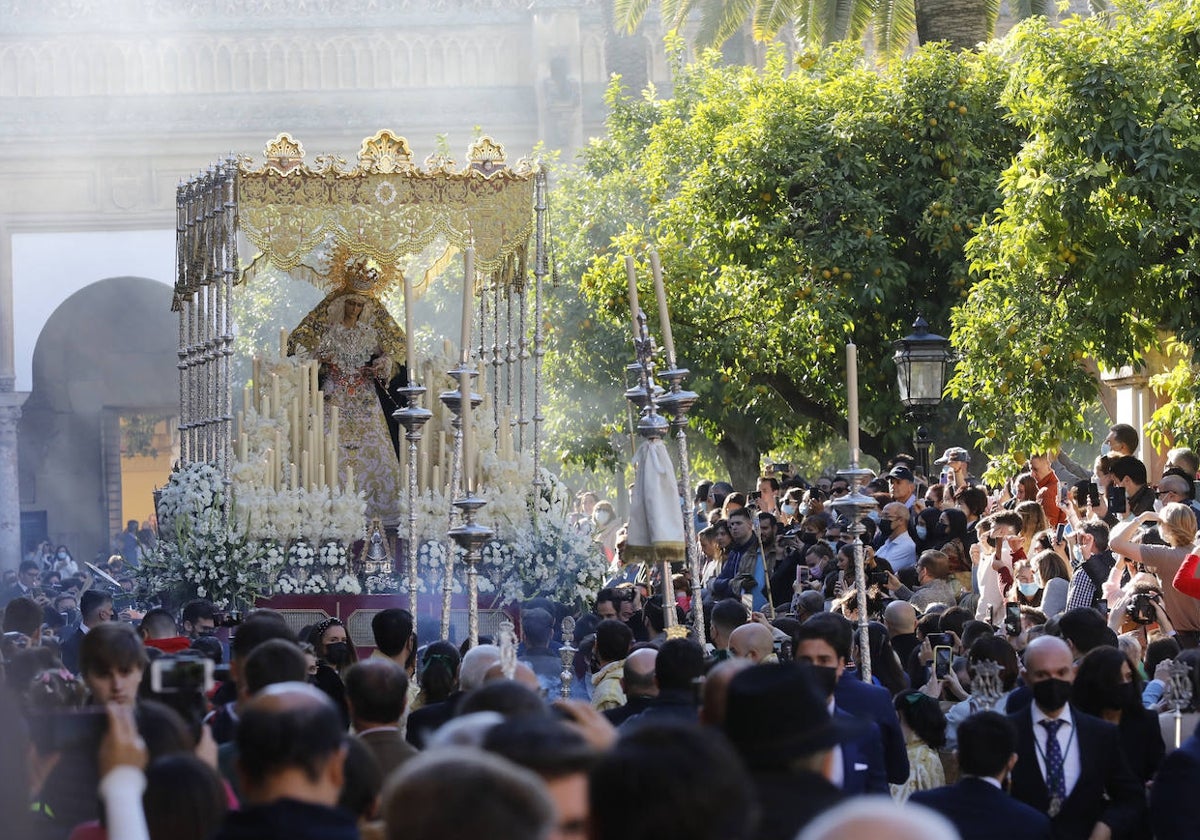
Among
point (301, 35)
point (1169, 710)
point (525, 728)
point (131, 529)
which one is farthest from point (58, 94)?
point (525, 728)

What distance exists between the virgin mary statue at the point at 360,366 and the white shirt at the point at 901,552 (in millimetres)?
4325

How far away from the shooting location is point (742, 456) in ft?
84.1

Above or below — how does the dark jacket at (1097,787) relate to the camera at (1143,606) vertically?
below

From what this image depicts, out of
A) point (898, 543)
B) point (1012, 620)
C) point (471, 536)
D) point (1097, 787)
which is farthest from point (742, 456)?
point (1097, 787)

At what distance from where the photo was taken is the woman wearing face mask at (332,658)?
8.22 m

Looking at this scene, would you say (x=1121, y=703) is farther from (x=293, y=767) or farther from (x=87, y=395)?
(x=87, y=395)

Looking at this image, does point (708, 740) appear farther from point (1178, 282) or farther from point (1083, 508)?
point (1178, 282)

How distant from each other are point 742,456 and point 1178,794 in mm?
20079

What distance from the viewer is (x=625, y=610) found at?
1295 centimetres

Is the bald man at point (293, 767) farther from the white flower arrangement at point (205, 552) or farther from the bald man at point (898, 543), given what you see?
the white flower arrangement at point (205, 552)

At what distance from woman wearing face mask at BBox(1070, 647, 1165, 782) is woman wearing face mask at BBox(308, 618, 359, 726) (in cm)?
261

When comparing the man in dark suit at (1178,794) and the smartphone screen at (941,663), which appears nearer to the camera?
the man in dark suit at (1178,794)

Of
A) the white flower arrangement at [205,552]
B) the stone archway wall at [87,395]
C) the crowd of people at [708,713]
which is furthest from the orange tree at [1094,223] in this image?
the stone archway wall at [87,395]

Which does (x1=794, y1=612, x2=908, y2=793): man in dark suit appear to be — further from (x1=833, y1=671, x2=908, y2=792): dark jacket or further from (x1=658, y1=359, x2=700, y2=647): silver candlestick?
(x1=658, y1=359, x2=700, y2=647): silver candlestick
